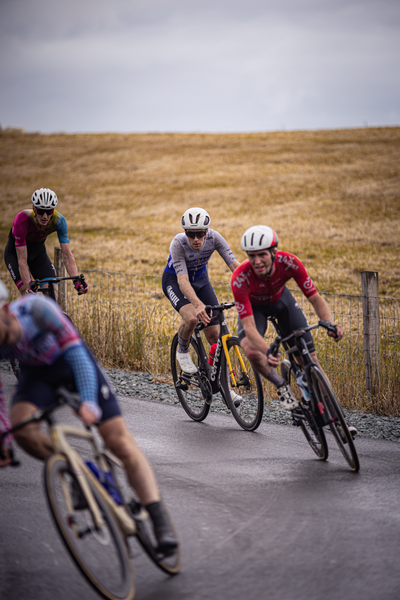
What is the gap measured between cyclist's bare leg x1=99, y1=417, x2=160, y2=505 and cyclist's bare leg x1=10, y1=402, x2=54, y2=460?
1.22 ft

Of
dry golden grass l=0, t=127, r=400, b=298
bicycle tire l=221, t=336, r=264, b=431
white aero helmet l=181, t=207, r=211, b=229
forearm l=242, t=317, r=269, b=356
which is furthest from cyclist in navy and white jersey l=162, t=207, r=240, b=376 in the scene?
dry golden grass l=0, t=127, r=400, b=298

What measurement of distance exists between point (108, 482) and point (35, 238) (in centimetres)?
579

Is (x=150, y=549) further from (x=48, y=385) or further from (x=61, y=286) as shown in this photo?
(x=61, y=286)

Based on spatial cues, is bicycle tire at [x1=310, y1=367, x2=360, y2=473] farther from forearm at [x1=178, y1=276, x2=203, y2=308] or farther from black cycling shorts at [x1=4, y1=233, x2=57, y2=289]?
black cycling shorts at [x1=4, y1=233, x2=57, y2=289]

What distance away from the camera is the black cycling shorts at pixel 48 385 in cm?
398

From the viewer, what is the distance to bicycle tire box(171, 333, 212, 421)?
24.9 feet

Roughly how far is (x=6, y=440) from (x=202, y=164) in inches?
1689

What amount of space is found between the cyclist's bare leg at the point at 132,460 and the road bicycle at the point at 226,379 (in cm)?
303

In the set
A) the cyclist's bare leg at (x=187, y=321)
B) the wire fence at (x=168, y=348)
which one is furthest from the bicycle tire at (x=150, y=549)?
the wire fence at (x=168, y=348)

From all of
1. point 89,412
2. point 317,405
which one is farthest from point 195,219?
point 89,412

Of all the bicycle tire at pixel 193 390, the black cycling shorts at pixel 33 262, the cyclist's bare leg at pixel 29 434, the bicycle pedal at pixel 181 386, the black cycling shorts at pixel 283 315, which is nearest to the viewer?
the cyclist's bare leg at pixel 29 434

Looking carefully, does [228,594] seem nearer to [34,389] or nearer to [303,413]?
[34,389]

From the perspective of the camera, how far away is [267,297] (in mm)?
6277

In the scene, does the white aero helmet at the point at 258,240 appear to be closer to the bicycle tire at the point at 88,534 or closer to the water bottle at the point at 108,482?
the water bottle at the point at 108,482
